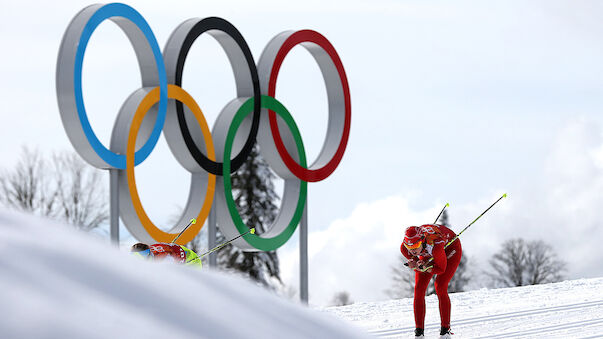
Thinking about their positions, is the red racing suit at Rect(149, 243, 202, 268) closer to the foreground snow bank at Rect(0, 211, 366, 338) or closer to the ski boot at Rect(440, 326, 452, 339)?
the ski boot at Rect(440, 326, 452, 339)

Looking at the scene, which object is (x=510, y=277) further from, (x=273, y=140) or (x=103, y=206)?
(x=273, y=140)

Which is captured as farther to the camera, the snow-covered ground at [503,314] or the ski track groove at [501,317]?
the snow-covered ground at [503,314]

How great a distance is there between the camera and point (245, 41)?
1210cm

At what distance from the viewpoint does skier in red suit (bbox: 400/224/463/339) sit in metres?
6.81

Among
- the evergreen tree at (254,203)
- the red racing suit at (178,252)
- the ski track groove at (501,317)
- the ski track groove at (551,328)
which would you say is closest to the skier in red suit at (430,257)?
the ski track groove at (501,317)

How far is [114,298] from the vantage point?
73 centimetres

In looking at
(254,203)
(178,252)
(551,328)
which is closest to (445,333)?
(551,328)

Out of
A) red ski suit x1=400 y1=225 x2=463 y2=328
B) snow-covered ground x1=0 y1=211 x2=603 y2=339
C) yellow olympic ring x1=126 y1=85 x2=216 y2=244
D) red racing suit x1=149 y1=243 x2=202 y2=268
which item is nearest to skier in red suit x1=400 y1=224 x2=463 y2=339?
red ski suit x1=400 y1=225 x2=463 y2=328

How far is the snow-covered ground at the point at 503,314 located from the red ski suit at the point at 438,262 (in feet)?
2.82

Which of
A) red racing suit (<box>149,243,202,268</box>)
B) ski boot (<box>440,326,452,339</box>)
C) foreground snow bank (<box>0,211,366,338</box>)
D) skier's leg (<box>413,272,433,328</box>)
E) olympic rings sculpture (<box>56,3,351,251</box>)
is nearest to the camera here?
foreground snow bank (<box>0,211,366,338</box>)

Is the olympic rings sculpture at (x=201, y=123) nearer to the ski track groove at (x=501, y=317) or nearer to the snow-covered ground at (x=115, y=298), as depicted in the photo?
the ski track groove at (x=501, y=317)

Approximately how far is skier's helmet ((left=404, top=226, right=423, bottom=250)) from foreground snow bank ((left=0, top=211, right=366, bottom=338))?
5965 millimetres

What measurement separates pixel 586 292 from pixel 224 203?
5.66 meters

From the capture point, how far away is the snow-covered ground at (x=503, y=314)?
8547 millimetres
